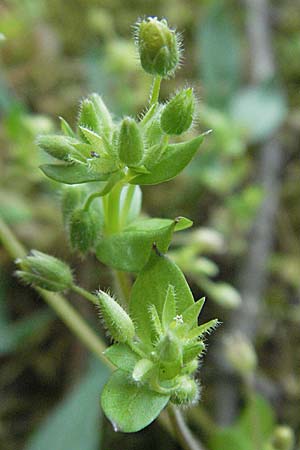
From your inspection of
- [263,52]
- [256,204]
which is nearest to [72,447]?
[256,204]

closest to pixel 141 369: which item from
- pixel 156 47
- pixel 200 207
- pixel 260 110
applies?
pixel 156 47

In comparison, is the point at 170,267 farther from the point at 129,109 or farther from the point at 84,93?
the point at 84,93

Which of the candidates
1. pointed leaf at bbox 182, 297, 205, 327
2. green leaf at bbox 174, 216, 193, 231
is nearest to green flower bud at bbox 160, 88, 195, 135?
green leaf at bbox 174, 216, 193, 231

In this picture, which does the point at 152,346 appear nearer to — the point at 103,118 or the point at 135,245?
the point at 135,245

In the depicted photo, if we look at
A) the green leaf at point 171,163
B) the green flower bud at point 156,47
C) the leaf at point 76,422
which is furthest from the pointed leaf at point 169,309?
the leaf at point 76,422

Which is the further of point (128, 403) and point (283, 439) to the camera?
point (283, 439)

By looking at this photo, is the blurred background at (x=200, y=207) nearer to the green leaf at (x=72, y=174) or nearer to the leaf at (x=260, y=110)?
the leaf at (x=260, y=110)
